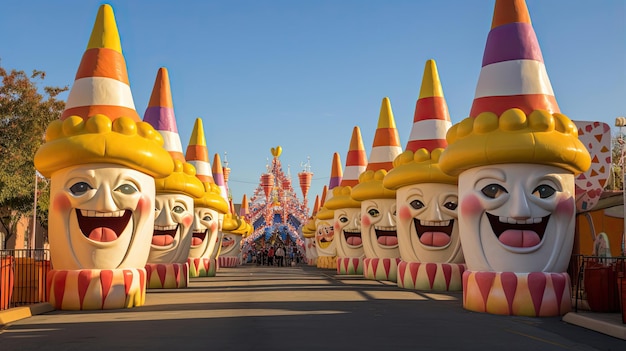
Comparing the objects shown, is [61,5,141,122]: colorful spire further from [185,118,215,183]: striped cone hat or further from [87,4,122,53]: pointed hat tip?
[185,118,215,183]: striped cone hat

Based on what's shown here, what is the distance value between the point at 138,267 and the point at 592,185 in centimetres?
848

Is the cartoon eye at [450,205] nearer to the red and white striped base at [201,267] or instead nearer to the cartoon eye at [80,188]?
the cartoon eye at [80,188]

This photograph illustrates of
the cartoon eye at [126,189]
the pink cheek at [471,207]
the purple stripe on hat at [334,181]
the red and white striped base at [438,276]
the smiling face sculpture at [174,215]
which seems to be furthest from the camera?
the purple stripe on hat at [334,181]

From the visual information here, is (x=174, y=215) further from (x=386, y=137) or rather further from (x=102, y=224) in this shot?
(x=386, y=137)

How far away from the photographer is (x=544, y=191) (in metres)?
11.3

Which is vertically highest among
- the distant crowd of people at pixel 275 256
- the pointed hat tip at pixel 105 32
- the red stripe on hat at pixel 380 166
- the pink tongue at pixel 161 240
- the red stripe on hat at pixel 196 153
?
the pointed hat tip at pixel 105 32

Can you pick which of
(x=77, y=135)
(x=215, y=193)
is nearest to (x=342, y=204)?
(x=215, y=193)

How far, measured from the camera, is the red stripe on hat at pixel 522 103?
463 inches

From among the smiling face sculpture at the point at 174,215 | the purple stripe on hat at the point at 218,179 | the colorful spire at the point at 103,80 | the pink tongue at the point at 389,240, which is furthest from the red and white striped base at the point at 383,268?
the colorful spire at the point at 103,80

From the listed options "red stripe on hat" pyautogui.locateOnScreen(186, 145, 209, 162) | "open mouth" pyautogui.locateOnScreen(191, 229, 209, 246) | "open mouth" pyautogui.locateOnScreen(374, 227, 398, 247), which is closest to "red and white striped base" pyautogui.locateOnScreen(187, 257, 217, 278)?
"open mouth" pyautogui.locateOnScreen(191, 229, 209, 246)

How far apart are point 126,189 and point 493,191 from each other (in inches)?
245

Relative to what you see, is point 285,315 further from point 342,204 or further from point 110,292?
point 342,204

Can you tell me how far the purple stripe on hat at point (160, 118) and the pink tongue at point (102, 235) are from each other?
706cm

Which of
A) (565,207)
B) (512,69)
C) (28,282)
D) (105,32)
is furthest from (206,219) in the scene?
(565,207)
